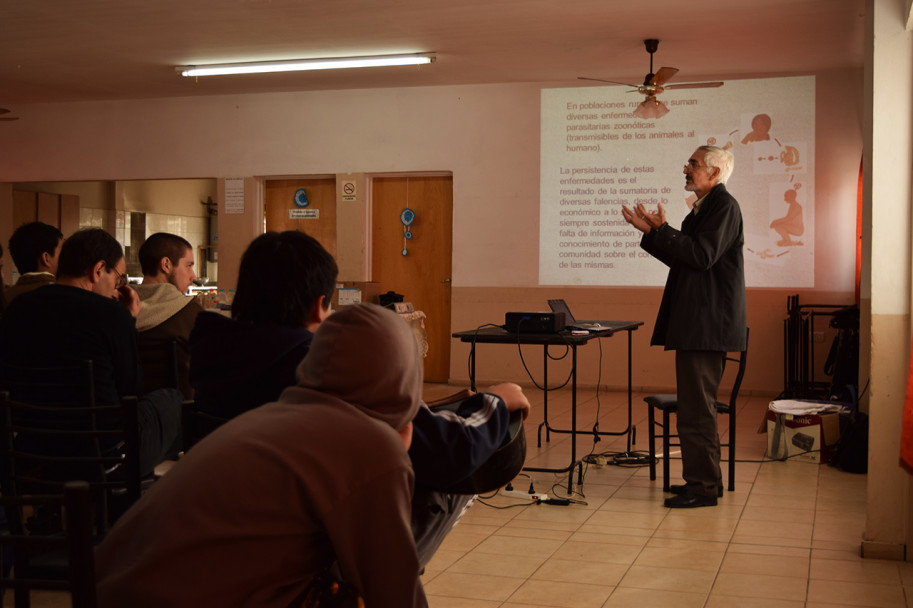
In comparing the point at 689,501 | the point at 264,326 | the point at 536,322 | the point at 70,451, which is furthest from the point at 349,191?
the point at 264,326

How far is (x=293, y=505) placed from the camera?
1138 millimetres

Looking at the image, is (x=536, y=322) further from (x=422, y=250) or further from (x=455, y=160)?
(x=422, y=250)

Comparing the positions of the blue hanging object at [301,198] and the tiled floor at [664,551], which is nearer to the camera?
the tiled floor at [664,551]

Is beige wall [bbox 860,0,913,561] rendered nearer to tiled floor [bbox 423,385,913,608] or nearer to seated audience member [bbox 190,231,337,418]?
tiled floor [bbox 423,385,913,608]

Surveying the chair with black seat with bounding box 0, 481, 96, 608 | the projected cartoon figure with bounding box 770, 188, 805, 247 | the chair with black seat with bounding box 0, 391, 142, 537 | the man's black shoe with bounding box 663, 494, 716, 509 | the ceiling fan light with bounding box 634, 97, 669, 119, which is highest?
the ceiling fan light with bounding box 634, 97, 669, 119

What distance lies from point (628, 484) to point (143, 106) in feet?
22.8

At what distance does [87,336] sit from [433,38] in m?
4.75

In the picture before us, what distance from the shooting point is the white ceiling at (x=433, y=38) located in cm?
597

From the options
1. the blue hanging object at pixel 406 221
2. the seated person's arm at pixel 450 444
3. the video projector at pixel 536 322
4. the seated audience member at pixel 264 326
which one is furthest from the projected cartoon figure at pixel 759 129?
the seated person's arm at pixel 450 444

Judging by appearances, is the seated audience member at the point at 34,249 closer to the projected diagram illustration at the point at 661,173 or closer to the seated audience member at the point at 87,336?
the seated audience member at the point at 87,336

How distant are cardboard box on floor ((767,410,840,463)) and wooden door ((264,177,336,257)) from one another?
16.6 ft

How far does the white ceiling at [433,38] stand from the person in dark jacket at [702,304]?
2.38 m

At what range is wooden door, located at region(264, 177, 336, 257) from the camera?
883 cm

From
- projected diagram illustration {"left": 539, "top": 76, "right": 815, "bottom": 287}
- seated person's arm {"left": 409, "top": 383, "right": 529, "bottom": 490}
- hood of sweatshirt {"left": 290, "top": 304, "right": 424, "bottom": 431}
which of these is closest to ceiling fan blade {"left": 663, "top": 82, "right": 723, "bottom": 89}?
projected diagram illustration {"left": 539, "top": 76, "right": 815, "bottom": 287}
